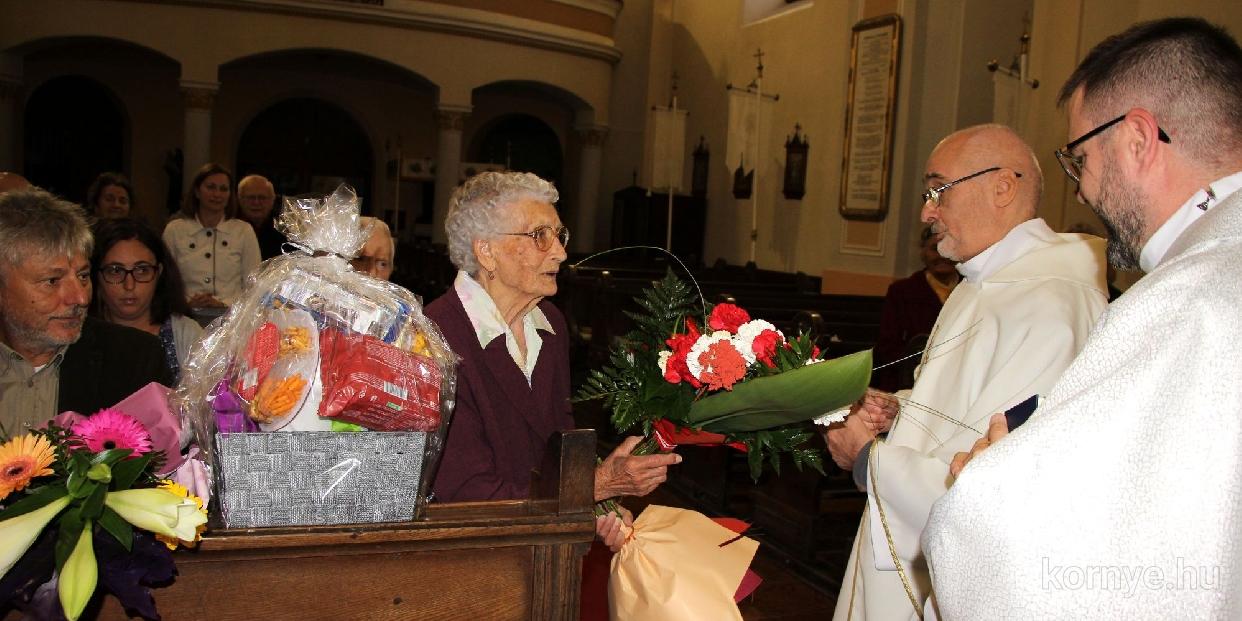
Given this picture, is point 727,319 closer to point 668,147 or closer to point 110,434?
point 110,434

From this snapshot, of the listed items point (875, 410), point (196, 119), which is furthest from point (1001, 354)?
point (196, 119)

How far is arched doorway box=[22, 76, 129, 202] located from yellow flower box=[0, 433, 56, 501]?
1716 centimetres

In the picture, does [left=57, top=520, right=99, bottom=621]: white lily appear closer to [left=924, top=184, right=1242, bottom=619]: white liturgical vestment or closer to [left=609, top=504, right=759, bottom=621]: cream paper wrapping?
[left=924, top=184, right=1242, bottom=619]: white liturgical vestment

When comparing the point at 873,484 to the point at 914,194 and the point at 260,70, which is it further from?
the point at 260,70

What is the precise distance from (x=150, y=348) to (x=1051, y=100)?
971 centimetres

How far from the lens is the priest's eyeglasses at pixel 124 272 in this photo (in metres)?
2.76

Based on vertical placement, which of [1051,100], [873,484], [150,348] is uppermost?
[1051,100]

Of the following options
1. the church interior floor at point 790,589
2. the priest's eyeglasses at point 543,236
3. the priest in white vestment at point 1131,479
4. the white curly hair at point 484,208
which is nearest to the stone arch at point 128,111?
the church interior floor at point 790,589

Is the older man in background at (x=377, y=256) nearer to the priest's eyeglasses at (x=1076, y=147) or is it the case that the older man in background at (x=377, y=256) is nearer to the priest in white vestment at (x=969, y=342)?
the priest in white vestment at (x=969, y=342)

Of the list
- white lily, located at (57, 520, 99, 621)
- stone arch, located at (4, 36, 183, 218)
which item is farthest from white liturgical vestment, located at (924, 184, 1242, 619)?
stone arch, located at (4, 36, 183, 218)

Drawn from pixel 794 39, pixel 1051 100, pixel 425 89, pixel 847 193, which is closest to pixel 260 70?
pixel 425 89

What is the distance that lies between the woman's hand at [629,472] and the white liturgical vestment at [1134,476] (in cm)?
89

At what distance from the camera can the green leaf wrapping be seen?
180 cm

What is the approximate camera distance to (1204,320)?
108 centimetres
